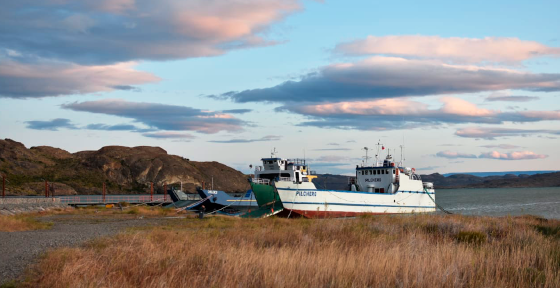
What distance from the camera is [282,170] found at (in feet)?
147

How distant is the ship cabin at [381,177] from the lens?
48.3m

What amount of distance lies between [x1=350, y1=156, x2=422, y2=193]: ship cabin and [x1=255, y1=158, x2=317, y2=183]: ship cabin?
608 cm

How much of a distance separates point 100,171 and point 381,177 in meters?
131

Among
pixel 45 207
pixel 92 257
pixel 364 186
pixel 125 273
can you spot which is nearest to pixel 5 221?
pixel 92 257

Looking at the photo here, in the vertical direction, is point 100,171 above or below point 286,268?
above

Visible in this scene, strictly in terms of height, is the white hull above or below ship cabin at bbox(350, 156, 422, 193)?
below

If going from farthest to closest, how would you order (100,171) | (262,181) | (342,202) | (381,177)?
(100,171), (381,177), (262,181), (342,202)

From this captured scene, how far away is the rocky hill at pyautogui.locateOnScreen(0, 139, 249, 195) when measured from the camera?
5408 inches

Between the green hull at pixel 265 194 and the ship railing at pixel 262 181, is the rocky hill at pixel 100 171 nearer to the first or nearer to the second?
the ship railing at pixel 262 181

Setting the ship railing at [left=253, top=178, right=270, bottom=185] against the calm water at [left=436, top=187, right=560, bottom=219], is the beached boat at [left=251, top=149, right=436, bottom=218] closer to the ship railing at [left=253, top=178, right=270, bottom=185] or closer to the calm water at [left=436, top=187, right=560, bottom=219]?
the ship railing at [left=253, top=178, right=270, bottom=185]

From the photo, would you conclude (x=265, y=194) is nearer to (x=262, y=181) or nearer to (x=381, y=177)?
(x=262, y=181)

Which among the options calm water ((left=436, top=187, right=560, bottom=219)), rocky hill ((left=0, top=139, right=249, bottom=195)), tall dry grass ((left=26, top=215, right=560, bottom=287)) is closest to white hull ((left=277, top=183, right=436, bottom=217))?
calm water ((left=436, top=187, right=560, bottom=219))

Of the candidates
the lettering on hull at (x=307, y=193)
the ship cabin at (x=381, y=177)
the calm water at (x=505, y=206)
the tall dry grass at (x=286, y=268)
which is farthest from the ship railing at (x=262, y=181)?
the tall dry grass at (x=286, y=268)

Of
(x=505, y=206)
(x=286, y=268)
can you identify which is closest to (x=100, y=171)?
(x=505, y=206)
